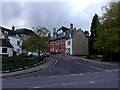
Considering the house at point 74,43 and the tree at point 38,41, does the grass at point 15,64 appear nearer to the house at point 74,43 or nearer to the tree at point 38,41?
the tree at point 38,41

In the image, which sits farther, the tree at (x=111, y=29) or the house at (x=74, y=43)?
the house at (x=74, y=43)

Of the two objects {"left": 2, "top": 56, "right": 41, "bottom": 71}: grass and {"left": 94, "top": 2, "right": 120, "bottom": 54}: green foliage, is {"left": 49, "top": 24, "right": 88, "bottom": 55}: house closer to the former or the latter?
{"left": 94, "top": 2, "right": 120, "bottom": 54}: green foliage

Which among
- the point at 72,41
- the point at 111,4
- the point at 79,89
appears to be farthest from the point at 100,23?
the point at 79,89

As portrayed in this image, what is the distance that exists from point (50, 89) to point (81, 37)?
161 ft

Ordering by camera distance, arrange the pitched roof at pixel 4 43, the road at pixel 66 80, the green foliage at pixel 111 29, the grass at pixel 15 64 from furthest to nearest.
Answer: the pitched roof at pixel 4 43 → the green foliage at pixel 111 29 → the grass at pixel 15 64 → the road at pixel 66 80

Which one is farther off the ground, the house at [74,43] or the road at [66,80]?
the house at [74,43]

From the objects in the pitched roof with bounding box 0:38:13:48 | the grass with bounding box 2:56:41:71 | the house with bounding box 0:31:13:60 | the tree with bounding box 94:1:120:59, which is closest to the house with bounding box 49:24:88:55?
the house with bounding box 0:31:13:60

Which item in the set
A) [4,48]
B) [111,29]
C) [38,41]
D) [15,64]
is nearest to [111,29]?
[111,29]

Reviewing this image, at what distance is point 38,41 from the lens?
30.0 metres

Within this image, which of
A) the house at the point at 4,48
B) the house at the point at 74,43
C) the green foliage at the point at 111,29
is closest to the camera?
the green foliage at the point at 111,29

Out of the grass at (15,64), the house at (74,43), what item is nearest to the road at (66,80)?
the grass at (15,64)

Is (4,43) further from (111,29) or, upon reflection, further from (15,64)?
(111,29)

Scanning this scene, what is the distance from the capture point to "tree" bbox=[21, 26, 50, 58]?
98.6ft

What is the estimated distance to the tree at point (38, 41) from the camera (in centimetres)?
3006
